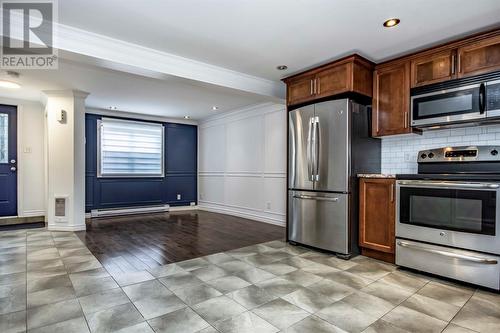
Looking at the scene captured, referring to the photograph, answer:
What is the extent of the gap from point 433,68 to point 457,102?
1.50ft

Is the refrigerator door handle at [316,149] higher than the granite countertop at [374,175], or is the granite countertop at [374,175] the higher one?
the refrigerator door handle at [316,149]

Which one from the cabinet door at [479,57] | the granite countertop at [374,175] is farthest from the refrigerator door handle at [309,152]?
the cabinet door at [479,57]

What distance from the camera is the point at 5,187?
541cm

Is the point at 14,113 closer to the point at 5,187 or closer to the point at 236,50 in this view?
the point at 5,187

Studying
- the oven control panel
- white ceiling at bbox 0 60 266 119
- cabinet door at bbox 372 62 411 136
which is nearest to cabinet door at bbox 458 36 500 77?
cabinet door at bbox 372 62 411 136

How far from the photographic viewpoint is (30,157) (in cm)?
563

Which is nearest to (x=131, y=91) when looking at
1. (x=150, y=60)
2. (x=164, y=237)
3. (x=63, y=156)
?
(x=63, y=156)

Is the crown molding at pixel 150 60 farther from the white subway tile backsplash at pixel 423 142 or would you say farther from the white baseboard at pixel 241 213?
the white baseboard at pixel 241 213

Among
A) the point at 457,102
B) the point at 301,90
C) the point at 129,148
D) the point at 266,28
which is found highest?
the point at 266,28

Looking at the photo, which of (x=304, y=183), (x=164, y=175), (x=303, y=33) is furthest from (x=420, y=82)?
(x=164, y=175)

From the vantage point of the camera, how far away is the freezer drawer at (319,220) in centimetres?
330

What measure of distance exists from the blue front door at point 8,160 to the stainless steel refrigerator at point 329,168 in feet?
17.8

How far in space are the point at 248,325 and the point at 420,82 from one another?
2.96 m

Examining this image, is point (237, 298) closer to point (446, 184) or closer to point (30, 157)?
point (446, 184)
